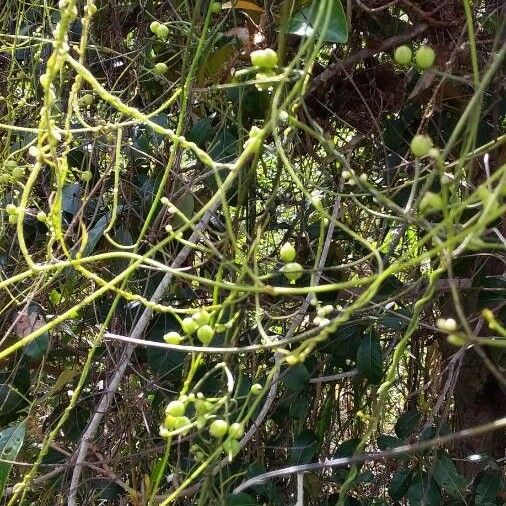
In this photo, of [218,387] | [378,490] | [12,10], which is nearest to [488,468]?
[378,490]

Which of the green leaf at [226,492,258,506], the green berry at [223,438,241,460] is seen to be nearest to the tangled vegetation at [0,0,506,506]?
the green leaf at [226,492,258,506]

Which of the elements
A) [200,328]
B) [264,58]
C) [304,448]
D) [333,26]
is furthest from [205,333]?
[304,448]

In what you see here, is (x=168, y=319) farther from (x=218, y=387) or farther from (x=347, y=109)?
(x=347, y=109)

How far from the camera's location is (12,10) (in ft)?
4.06

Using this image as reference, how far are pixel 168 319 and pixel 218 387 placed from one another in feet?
0.38

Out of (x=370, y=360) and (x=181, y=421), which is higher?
(x=181, y=421)

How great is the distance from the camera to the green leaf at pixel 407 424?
103 cm

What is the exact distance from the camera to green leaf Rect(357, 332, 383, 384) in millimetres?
991

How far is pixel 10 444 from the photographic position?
0.99 meters

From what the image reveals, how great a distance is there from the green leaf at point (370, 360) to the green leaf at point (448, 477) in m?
0.12

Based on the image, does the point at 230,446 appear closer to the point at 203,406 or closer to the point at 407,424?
the point at 203,406

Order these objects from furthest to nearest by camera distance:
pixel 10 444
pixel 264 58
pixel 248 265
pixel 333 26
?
pixel 10 444 → pixel 248 265 → pixel 333 26 → pixel 264 58

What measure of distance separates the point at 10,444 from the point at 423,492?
0.50m

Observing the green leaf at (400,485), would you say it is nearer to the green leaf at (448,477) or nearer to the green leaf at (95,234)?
the green leaf at (448,477)
